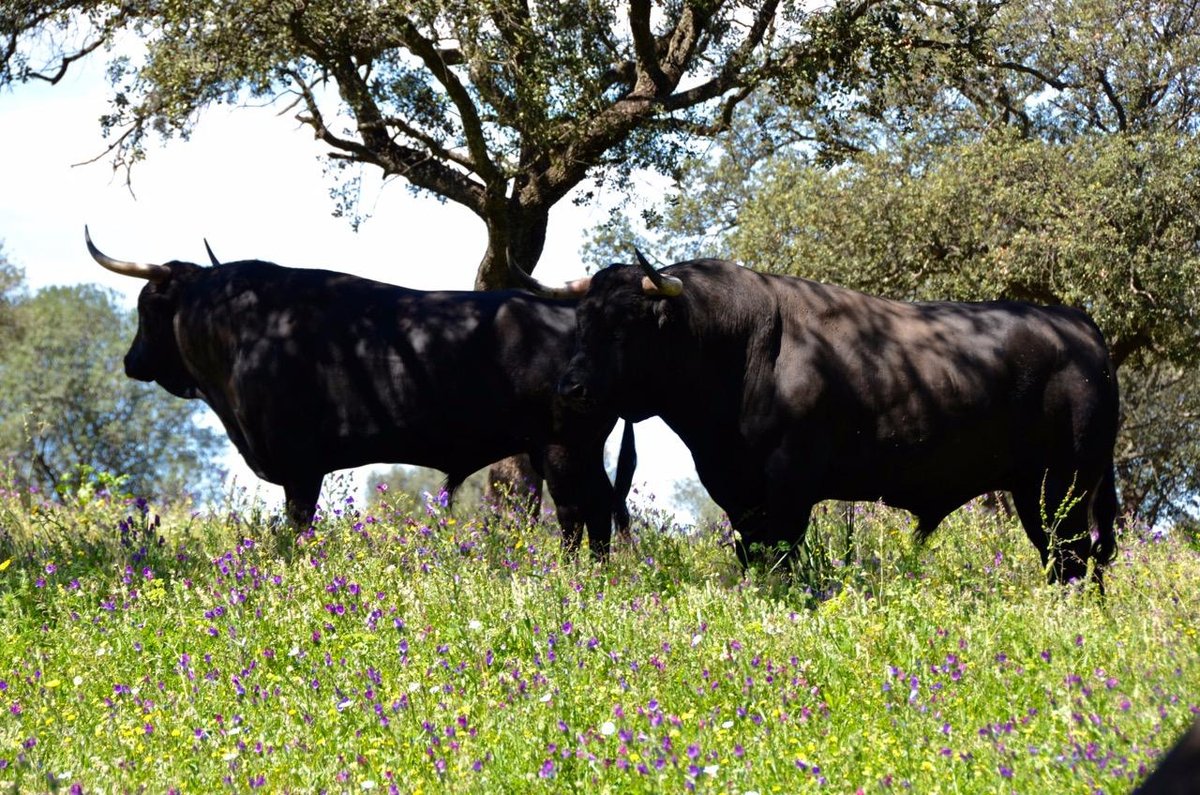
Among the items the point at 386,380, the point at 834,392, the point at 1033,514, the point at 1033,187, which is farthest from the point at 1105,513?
the point at 1033,187

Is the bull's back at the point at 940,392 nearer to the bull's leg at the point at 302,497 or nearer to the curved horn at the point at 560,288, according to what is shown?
the curved horn at the point at 560,288

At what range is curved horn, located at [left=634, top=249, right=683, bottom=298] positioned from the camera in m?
8.07

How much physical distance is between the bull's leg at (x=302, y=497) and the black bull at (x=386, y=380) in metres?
0.01

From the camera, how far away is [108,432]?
1702 inches

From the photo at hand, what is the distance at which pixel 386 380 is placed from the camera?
10.3m

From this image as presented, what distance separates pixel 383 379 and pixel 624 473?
6.73 ft

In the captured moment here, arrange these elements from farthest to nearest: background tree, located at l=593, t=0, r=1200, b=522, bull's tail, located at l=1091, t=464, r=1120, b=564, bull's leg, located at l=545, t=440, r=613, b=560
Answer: background tree, located at l=593, t=0, r=1200, b=522 < bull's leg, located at l=545, t=440, r=613, b=560 < bull's tail, located at l=1091, t=464, r=1120, b=564

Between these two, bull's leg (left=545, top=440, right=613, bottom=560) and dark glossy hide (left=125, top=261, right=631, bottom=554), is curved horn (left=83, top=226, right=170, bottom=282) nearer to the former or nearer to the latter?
dark glossy hide (left=125, top=261, right=631, bottom=554)

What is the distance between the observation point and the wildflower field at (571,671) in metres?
4.67

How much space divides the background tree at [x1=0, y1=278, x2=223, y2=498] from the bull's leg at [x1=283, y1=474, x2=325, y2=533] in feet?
108

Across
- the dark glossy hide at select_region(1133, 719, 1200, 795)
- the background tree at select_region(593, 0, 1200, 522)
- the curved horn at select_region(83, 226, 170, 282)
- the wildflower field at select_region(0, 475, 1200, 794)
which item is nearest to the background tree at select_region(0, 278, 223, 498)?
the background tree at select_region(593, 0, 1200, 522)

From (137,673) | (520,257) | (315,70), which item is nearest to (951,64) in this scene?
(520,257)

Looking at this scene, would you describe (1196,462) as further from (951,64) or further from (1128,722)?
(1128,722)

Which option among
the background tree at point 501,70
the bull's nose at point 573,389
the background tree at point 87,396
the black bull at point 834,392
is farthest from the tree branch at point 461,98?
the background tree at point 87,396
